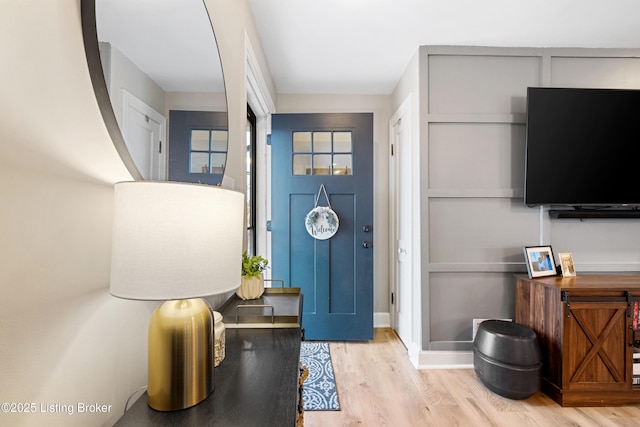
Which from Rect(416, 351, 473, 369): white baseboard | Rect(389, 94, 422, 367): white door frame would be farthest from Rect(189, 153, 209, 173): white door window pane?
Rect(416, 351, 473, 369): white baseboard

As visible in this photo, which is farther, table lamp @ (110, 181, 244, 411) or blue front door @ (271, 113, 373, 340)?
blue front door @ (271, 113, 373, 340)

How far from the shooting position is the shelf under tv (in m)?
2.45

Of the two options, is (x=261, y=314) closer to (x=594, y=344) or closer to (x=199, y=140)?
(x=199, y=140)

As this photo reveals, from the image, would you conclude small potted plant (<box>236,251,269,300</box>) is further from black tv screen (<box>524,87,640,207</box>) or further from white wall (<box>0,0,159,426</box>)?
black tv screen (<box>524,87,640,207</box>)

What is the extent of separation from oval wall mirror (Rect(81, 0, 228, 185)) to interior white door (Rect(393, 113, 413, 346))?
6.20 ft

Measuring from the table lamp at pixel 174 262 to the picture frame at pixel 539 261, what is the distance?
2344 mm

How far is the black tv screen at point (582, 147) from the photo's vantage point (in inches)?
93.6

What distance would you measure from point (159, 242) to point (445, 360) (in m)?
2.51

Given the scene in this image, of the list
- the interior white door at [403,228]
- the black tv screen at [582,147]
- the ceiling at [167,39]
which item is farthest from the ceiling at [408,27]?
the interior white door at [403,228]

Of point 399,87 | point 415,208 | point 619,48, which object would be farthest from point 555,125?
point 399,87

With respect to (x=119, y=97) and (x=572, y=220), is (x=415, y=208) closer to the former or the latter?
(x=572, y=220)

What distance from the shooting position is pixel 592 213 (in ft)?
8.08

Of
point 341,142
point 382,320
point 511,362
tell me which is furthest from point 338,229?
point 511,362

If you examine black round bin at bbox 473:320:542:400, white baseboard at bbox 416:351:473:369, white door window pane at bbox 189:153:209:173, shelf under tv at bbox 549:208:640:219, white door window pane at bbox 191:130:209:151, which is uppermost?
white door window pane at bbox 191:130:209:151
